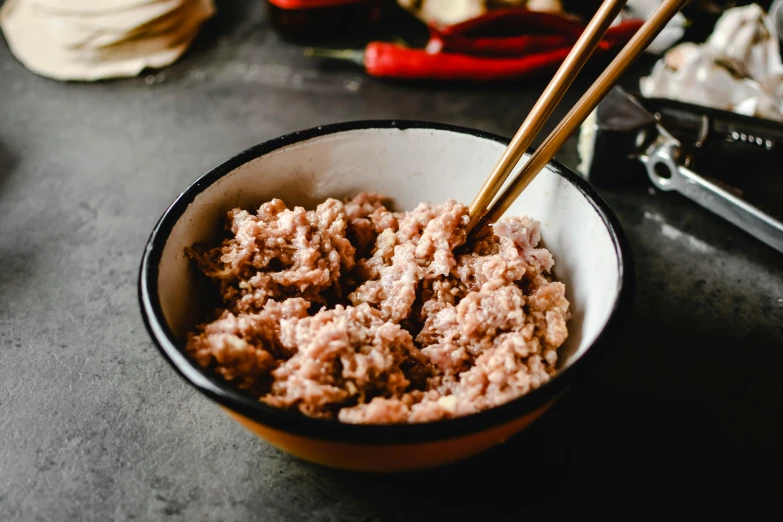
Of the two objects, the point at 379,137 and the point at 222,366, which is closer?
the point at 222,366

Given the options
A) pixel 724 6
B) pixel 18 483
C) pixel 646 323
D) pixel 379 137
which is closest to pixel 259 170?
pixel 379 137

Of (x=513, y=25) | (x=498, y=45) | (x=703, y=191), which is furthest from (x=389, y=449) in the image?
(x=513, y=25)

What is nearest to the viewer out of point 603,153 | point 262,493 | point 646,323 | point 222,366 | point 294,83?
point 222,366

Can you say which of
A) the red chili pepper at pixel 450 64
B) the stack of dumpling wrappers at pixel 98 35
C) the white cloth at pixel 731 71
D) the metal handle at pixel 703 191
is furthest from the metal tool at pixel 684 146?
the stack of dumpling wrappers at pixel 98 35

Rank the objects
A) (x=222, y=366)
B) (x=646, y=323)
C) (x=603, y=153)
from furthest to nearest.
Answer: (x=603, y=153) → (x=646, y=323) → (x=222, y=366)

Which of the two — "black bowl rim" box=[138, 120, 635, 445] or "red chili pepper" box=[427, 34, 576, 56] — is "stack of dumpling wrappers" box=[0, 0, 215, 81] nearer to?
"red chili pepper" box=[427, 34, 576, 56]

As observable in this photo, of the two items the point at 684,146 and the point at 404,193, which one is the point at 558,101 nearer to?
the point at 404,193

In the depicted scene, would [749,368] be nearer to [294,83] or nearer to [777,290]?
[777,290]

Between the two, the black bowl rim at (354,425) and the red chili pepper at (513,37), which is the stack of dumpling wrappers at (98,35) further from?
the black bowl rim at (354,425)
